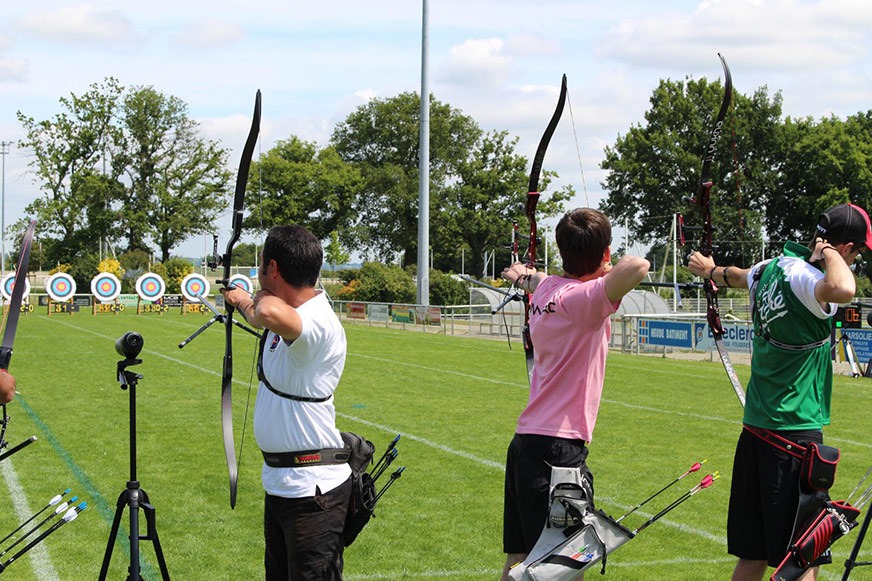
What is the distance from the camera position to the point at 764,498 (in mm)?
3678

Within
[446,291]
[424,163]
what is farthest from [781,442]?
[446,291]

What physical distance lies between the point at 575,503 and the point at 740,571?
1016mm

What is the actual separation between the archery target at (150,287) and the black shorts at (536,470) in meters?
39.5

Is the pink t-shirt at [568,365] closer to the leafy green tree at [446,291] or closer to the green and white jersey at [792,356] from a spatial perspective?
the green and white jersey at [792,356]

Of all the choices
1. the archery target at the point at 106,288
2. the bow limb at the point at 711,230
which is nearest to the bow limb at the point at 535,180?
the bow limb at the point at 711,230

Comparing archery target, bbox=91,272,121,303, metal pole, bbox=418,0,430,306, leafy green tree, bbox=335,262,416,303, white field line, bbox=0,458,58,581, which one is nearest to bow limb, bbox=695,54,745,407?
white field line, bbox=0,458,58,581

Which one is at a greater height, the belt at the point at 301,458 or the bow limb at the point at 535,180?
the bow limb at the point at 535,180

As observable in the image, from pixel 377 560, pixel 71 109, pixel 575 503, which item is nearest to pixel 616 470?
pixel 377 560

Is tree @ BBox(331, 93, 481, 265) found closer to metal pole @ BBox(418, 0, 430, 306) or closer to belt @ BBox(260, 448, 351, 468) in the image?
metal pole @ BBox(418, 0, 430, 306)

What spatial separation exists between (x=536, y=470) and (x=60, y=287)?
1580 inches

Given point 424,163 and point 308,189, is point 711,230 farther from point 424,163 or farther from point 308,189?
point 308,189

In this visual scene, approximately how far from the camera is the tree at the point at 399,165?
64.1m

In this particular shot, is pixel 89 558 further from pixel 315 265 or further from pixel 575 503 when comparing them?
pixel 575 503

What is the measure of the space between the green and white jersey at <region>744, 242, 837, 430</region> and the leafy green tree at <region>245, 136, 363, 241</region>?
2307 inches
